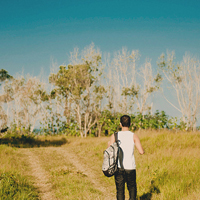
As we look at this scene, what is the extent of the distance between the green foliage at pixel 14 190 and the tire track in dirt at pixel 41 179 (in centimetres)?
27

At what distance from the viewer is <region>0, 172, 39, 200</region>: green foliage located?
4.33 metres

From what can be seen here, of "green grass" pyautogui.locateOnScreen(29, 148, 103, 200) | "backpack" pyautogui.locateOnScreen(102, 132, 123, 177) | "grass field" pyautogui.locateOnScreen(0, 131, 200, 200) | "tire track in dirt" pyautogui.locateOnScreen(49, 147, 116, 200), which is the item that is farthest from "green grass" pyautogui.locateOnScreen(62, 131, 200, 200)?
"backpack" pyautogui.locateOnScreen(102, 132, 123, 177)

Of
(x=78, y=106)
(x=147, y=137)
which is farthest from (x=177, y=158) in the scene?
(x=78, y=106)

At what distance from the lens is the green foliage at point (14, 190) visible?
4.33 metres

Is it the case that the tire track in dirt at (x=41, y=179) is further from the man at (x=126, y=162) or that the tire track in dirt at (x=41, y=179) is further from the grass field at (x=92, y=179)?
the man at (x=126, y=162)

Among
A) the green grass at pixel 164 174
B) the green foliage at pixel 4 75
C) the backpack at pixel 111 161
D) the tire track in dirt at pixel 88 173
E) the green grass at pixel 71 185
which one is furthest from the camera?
the green foliage at pixel 4 75

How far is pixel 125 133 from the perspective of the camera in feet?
Answer: 11.3

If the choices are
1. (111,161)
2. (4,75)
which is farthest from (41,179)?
(4,75)

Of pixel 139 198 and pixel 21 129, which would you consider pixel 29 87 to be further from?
pixel 139 198

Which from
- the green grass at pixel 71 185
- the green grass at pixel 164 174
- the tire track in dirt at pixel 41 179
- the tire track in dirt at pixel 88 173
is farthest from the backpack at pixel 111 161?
the tire track in dirt at pixel 41 179

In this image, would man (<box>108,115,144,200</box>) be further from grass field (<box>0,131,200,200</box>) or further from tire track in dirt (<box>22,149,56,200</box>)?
tire track in dirt (<box>22,149,56,200</box>)

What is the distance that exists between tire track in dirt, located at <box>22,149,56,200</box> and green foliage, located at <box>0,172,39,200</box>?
269mm

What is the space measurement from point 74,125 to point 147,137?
8.29 meters

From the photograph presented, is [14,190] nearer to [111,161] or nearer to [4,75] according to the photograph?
[111,161]
